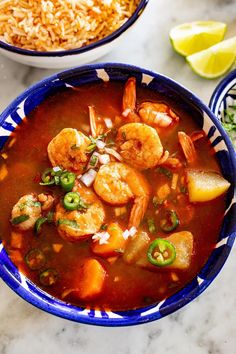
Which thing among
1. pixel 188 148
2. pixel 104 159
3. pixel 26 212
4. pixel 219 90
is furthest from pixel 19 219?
pixel 219 90

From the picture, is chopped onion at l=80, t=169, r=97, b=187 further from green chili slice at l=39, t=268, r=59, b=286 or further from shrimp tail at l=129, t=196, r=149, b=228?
green chili slice at l=39, t=268, r=59, b=286

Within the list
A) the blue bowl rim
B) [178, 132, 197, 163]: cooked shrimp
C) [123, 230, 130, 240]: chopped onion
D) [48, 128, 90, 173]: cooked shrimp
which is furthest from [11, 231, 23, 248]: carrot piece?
the blue bowl rim

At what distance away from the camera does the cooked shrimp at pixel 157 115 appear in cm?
317

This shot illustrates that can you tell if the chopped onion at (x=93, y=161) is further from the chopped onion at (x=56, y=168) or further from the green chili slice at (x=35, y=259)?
the green chili slice at (x=35, y=259)

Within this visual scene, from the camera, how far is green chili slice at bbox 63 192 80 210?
9.83 feet

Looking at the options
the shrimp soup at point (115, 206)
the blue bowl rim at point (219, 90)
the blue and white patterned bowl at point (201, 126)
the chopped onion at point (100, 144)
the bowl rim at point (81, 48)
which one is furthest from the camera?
the blue bowl rim at point (219, 90)

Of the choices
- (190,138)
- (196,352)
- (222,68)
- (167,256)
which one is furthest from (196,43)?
(196,352)

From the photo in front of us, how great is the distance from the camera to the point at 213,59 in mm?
3590

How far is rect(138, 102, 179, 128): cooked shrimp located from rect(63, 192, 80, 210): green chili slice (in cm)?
50

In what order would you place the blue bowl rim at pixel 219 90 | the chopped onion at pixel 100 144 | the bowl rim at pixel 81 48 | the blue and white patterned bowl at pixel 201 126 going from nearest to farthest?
the blue and white patterned bowl at pixel 201 126 → the chopped onion at pixel 100 144 → the bowl rim at pixel 81 48 → the blue bowl rim at pixel 219 90

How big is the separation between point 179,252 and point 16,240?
74 centimetres

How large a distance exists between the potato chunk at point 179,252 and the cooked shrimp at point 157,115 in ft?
1.74

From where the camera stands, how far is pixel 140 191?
3074mm

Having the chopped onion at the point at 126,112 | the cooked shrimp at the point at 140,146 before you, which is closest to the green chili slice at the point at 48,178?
the cooked shrimp at the point at 140,146
